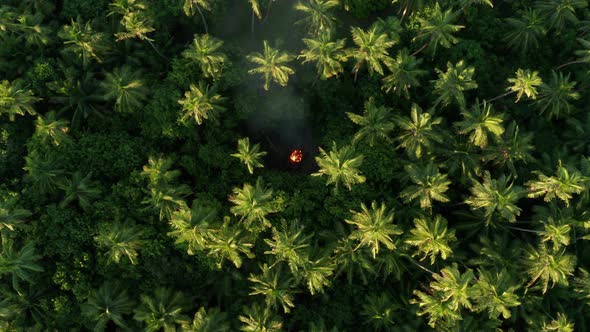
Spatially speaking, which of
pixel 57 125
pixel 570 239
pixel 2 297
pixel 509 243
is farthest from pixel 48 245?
pixel 570 239

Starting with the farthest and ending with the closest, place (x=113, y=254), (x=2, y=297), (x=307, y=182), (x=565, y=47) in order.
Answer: (x=565, y=47) < (x=307, y=182) < (x=2, y=297) < (x=113, y=254)

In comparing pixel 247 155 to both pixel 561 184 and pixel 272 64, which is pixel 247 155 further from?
pixel 561 184

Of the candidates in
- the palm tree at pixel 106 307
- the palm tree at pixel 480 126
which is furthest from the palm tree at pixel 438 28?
the palm tree at pixel 106 307

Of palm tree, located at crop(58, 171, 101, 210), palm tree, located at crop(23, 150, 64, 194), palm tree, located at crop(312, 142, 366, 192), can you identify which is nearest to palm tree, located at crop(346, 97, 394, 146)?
palm tree, located at crop(312, 142, 366, 192)

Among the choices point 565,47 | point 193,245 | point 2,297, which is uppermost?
point 565,47

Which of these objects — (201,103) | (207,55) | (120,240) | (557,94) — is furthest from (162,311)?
(557,94)

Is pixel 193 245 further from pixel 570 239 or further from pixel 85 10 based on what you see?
pixel 570 239
